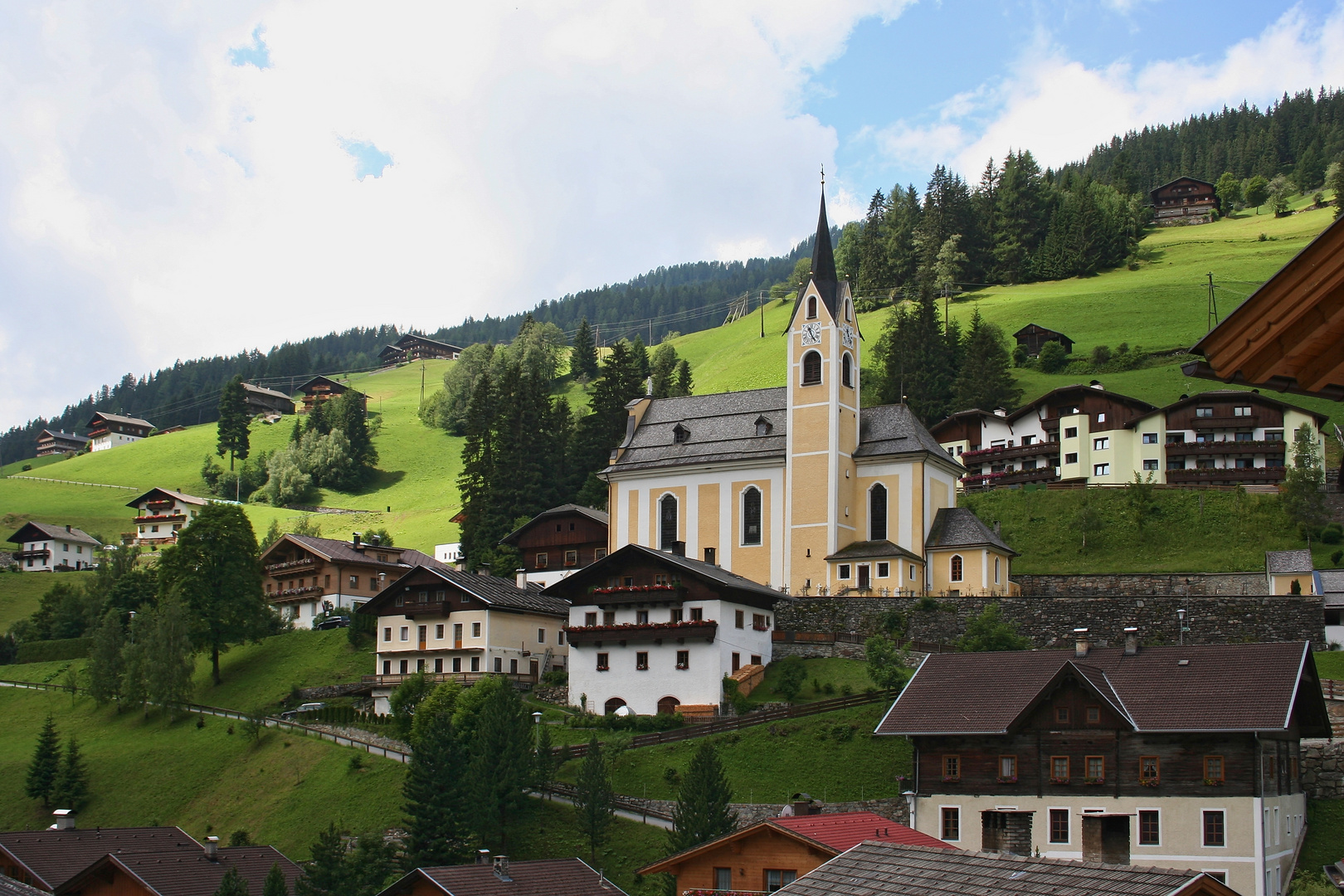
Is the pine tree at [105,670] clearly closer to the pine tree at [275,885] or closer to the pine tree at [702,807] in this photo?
the pine tree at [275,885]

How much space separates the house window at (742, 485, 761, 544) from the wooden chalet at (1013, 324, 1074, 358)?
165 feet

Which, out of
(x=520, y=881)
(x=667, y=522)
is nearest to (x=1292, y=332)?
(x=520, y=881)

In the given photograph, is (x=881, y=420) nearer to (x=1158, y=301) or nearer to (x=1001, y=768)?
(x=1001, y=768)

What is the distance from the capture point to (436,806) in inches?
1694

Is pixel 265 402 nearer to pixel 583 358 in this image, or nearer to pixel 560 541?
pixel 583 358

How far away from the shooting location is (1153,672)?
4319 centimetres

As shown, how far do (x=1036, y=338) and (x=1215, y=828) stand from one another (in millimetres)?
82503

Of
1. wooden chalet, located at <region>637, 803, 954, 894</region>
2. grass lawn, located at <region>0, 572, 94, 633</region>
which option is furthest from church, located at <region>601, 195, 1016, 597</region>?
grass lawn, located at <region>0, 572, 94, 633</region>

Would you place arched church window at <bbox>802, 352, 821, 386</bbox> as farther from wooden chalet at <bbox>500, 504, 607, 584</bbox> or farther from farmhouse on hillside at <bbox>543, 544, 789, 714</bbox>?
farmhouse on hillside at <bbox>543, 544, 789, 714</bbox>

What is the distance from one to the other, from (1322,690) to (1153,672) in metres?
7.65

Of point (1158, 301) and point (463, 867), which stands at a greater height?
point (1158, 301)

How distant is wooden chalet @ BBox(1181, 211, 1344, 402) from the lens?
19.4 feet

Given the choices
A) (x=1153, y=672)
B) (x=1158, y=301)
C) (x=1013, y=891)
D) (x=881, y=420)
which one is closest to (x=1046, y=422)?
(x=881, y=420)

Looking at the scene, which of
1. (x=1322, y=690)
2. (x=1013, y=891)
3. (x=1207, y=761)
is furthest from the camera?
(x=1322, y=690)
